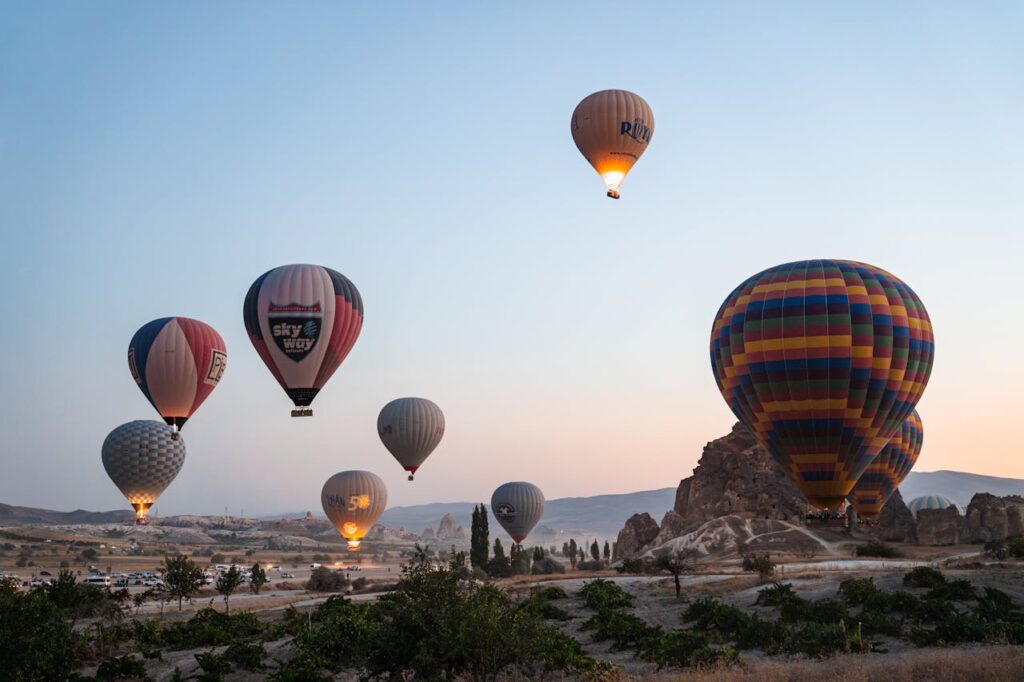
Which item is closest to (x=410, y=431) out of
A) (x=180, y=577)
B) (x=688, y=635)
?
(x=180, y=577)

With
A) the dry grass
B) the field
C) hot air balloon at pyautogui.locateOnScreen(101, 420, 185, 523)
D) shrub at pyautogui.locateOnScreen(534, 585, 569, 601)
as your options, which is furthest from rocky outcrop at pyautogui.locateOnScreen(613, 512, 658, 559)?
the dry grass

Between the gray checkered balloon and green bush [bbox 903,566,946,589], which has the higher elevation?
the gray checkered balloon

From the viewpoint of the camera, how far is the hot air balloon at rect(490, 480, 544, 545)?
3711 inches

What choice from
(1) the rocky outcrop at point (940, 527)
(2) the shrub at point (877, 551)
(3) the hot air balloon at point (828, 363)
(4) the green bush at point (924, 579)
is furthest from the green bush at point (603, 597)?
(1) the rocky outcrop at point (940, 527)

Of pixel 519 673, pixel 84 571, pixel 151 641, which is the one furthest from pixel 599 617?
pixel 84 571

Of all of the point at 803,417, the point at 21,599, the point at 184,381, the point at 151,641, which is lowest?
the point at 151,641

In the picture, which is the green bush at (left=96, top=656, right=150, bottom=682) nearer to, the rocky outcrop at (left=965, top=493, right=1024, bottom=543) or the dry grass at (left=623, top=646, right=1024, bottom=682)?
the dry grass at (left=623, top=646, right=1024, bottom=682)

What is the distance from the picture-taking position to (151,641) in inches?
1451

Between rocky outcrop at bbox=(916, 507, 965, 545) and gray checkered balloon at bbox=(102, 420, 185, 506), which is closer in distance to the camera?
gray checkered balloon at bbox=(102, 420, 185, 506)

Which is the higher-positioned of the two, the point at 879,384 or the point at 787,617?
the point at 879,384

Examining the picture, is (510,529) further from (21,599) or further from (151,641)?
(21,599)

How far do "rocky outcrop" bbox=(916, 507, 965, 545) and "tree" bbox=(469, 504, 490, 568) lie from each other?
42064mm

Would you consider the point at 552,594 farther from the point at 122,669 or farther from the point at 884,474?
the point at 884,474

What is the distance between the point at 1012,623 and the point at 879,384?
14.0m
